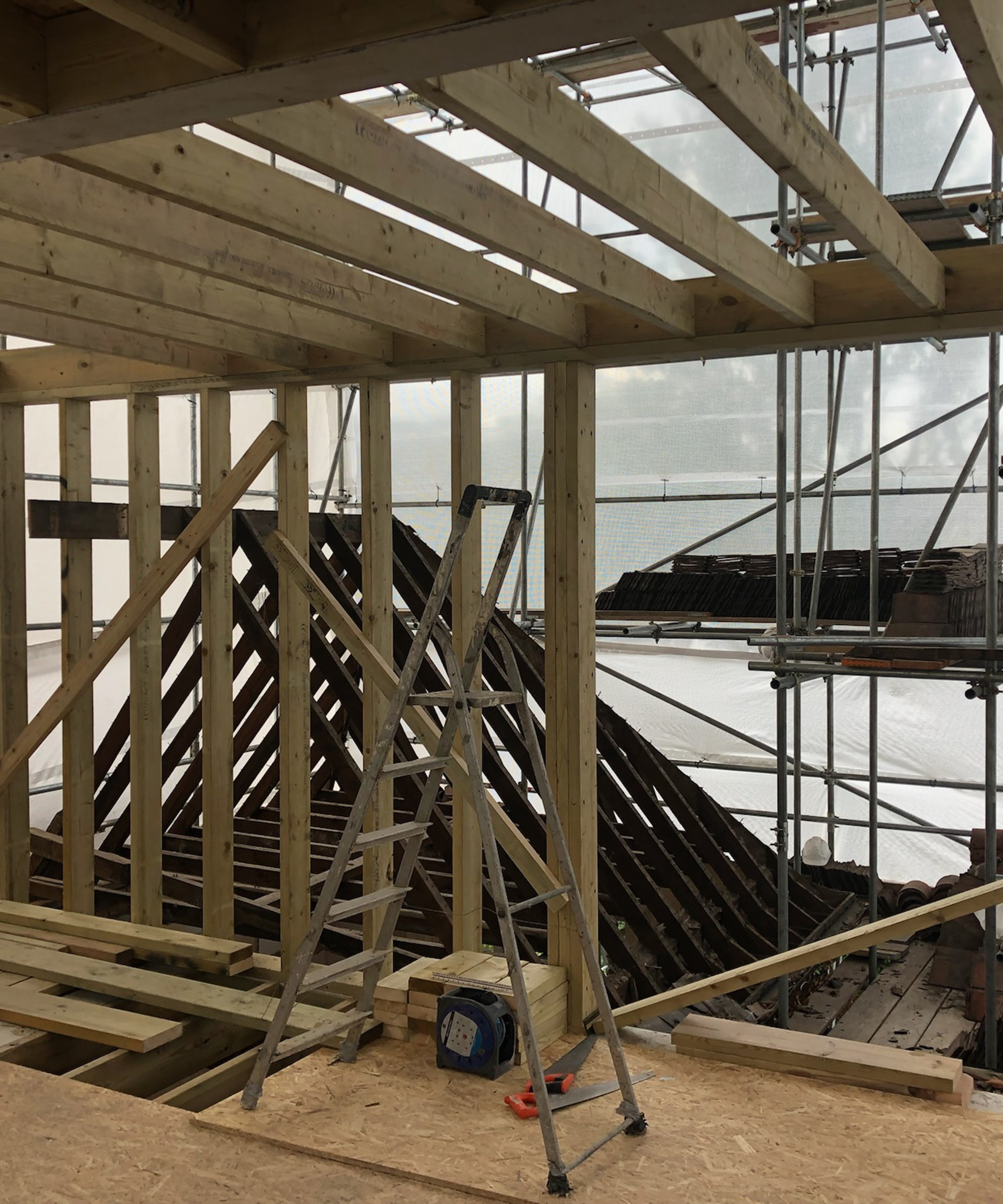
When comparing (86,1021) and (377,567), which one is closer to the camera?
(86,1021)

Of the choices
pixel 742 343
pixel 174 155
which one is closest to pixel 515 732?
pixel 742 343

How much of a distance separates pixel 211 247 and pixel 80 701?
253 cm

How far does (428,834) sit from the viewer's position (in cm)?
580

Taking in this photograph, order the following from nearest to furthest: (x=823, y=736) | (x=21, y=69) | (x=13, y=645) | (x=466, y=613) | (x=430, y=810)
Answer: (x=21, y=69) < (x=430, y=810) < (x=466, y=613) < (x=13, y=645) < (x=823, y=736)

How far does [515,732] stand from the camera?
549 centimetres

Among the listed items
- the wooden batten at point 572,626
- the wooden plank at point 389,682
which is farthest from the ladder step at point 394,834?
the wooden batten at point 572,626

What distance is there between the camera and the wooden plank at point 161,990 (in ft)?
13.7

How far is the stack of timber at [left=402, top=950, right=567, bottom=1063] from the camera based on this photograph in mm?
3969

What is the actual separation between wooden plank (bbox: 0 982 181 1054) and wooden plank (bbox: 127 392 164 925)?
71 centimetres

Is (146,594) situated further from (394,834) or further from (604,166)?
(604,166)

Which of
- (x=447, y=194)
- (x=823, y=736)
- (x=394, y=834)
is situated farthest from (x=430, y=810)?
(x=823, y=736)

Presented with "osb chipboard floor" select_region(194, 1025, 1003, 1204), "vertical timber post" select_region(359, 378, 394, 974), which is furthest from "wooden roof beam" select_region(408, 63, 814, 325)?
"osb chipboard floor" select_region(194, 1025, 1003, 1204)

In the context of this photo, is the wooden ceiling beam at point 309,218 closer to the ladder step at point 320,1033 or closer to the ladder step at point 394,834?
the ladder step at point 394,834

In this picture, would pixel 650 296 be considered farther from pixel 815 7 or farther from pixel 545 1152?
pixel 815 7
